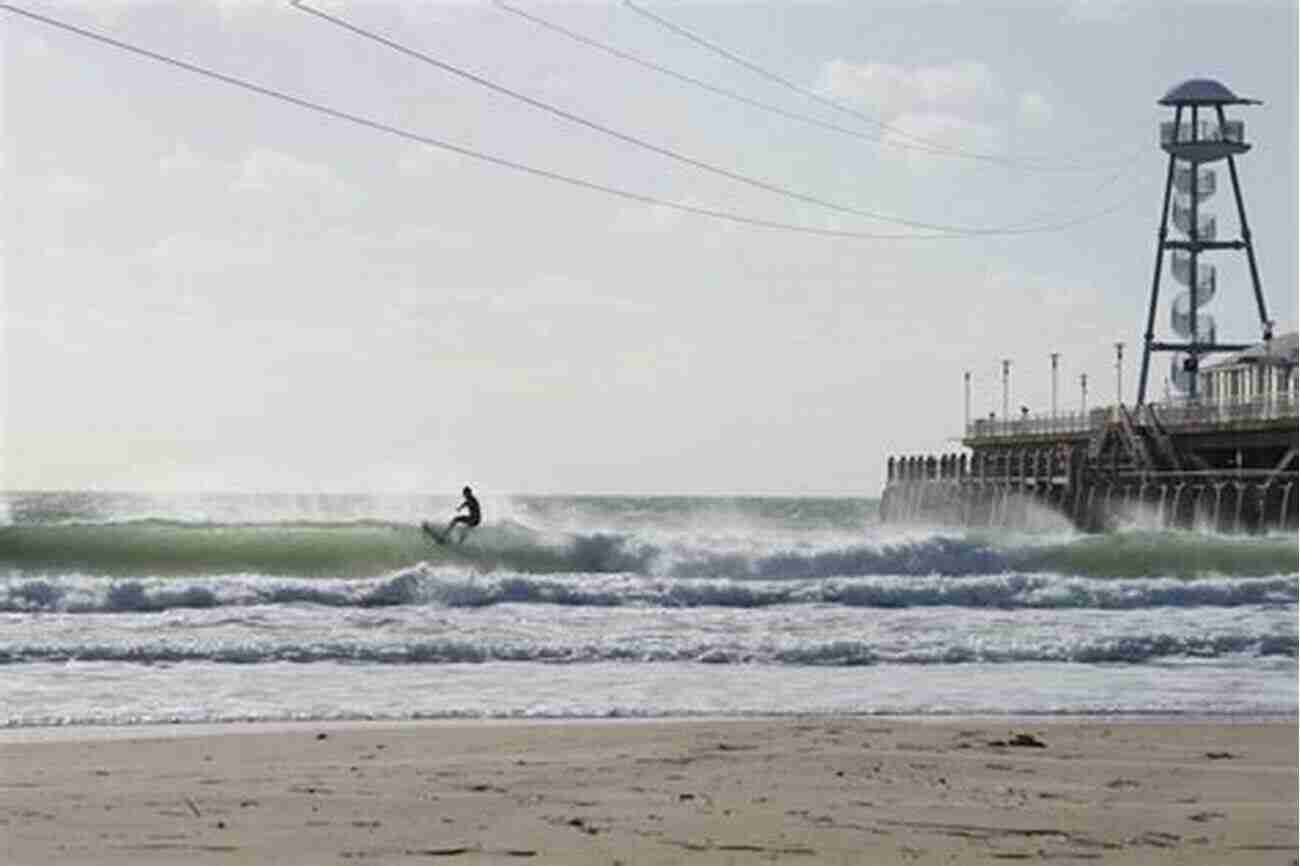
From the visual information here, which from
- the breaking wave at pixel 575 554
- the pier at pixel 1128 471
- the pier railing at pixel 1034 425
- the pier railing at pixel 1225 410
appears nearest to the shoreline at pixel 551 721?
the breaking wave at pixel 575 554

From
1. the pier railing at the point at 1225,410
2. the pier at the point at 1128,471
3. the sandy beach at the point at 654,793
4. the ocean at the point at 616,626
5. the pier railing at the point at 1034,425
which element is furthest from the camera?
the pier railing at the point at 1034,425

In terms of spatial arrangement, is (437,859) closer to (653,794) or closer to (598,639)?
(653,794)

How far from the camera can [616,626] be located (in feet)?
71.3

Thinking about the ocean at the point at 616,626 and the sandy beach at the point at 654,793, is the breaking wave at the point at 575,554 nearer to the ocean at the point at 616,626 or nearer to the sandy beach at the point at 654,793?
the ocean at the point at 616,626

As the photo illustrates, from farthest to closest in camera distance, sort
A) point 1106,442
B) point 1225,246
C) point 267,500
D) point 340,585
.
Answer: point 267,500
point 1225,246
point 1106,442
point 340,585

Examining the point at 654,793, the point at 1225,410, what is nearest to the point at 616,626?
the point at 654,793

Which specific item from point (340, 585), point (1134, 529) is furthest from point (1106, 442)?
point (340, 585)

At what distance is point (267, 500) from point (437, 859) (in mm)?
61185

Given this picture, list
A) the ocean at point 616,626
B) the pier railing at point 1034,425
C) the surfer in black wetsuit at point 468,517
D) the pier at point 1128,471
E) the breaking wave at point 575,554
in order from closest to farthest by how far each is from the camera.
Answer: the ocean at point 616,626 < the breaking wave at point 575,554 < the surfer in black wetsuit at point 468,517 < the pier at point 1128,471 < the pier railing at point 1034,425

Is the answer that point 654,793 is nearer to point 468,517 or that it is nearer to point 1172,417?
point 468,517

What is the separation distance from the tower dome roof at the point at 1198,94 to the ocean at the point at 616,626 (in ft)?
87.2

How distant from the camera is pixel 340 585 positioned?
26.0 meters

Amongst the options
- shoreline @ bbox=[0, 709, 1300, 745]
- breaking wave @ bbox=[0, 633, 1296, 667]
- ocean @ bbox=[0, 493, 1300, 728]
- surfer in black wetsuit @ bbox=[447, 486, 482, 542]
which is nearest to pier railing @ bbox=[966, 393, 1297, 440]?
ocean @ bbox=[0, 493, 1300, 728]

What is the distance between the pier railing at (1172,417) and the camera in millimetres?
47438
